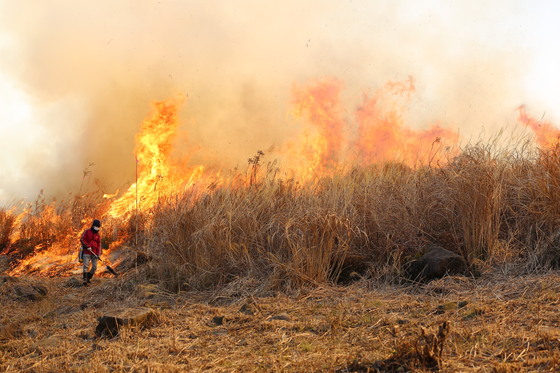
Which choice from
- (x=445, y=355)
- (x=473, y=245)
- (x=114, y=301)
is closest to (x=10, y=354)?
(x=114, y=301)

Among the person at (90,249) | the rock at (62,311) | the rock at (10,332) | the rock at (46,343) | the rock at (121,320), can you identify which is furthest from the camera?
the person at (90,249)

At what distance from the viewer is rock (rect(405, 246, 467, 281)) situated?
5156 millimetres

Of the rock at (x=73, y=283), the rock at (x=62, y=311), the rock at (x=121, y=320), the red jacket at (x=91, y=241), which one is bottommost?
the rock at (x=73, y=283)

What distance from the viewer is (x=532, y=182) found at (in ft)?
19.2

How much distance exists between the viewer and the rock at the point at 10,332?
172 inches

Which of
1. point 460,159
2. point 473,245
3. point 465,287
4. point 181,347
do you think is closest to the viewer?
point 181,347

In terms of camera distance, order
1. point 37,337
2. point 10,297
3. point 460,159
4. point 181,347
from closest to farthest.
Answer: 1. point 181,347
2. point 37,337
3. point 460,159
4. point 10,297

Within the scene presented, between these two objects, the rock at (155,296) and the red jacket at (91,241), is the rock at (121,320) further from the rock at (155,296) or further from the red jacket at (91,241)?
the red jacket at (91,241)

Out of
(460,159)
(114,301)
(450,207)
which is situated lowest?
(114,301)

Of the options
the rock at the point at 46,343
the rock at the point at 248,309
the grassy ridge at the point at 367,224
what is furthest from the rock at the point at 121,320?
the grassy ridge at the point at 367,224

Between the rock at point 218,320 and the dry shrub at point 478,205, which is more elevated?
the dry shrub at point 478,205

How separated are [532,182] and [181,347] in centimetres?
449

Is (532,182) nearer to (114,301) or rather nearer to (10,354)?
(114,301)

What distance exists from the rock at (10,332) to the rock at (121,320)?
87cm
